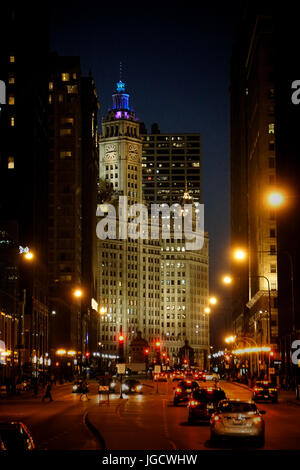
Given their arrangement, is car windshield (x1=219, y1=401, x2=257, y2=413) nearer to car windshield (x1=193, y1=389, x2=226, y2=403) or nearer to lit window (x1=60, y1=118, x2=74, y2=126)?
car windshield (x1=193, y1=389, x2=226, y2=403)

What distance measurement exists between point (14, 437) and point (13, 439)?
0.08 meters

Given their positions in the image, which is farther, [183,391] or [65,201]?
[65,201]

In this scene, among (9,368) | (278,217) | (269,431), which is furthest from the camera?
(278,217)

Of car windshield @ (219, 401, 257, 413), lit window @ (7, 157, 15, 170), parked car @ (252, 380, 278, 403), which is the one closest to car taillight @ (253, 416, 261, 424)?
car windshield @ (219, 401, 257, 413)

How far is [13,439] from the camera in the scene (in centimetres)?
1677

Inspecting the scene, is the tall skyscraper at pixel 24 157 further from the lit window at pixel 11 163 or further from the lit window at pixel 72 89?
the lit window at pixel 72 89

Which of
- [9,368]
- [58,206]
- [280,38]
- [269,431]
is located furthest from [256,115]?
[269,431]

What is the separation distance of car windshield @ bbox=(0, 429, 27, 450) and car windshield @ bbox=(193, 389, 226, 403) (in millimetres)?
21401

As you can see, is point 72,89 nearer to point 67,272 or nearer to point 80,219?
point 80,219

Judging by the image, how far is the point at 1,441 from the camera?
16109mm

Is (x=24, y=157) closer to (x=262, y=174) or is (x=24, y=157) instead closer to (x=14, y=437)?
(x=262, y=174)

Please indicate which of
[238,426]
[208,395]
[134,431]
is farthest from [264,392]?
[238,426]

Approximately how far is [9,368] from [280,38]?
59.6 metres

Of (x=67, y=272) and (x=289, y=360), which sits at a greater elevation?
(x=67, y=272)
